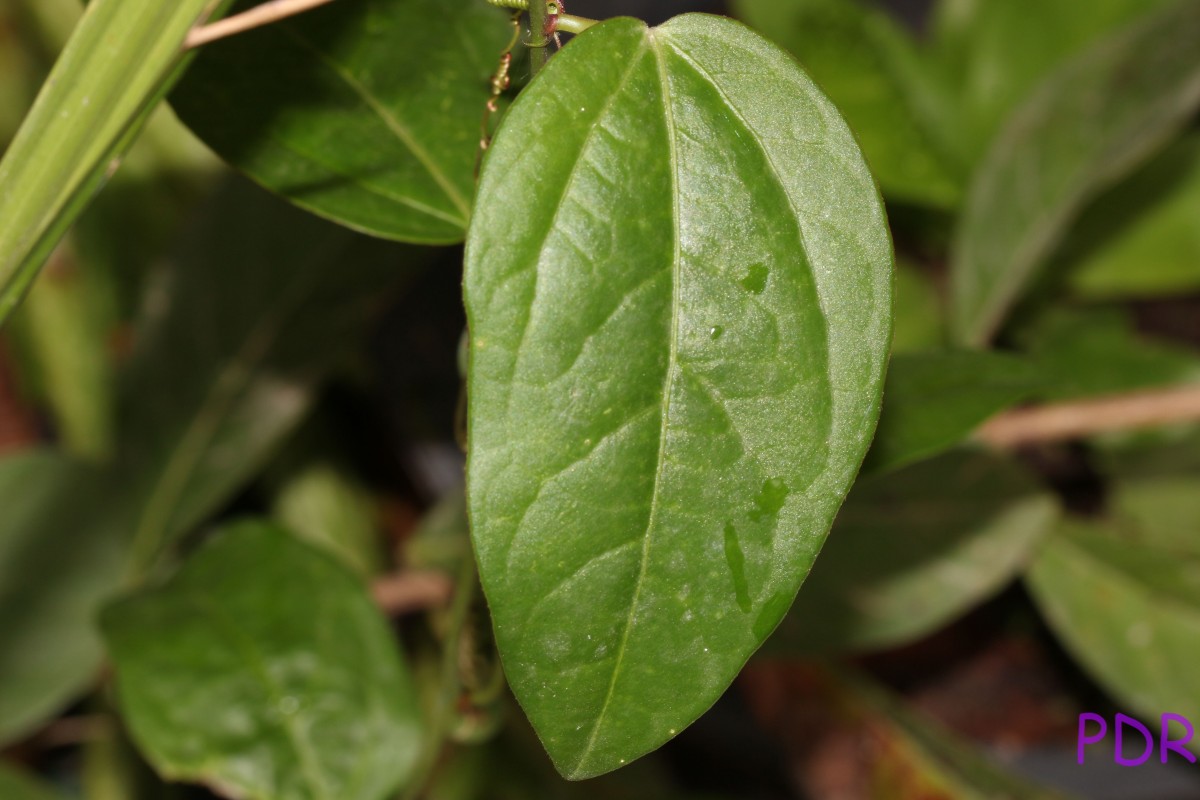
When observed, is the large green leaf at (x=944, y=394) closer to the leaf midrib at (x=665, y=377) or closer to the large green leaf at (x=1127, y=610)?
the leaf midrib at (x=665, y=377)

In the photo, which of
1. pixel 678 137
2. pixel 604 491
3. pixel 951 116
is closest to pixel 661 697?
pixel 604 491

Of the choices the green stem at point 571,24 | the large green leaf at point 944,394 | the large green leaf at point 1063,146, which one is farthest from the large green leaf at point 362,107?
the large green leaf at point 1063,146

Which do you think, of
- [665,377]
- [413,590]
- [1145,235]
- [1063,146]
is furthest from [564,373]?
[1145,235]

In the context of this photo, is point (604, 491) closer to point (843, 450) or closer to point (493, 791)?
point (843, 450)

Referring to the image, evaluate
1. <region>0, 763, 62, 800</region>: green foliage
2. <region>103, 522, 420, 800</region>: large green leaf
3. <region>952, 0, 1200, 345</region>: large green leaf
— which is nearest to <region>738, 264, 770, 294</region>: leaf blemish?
<region>103, 522, 420, 800</region>: large green leaf

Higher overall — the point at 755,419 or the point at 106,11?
the point at 106,11

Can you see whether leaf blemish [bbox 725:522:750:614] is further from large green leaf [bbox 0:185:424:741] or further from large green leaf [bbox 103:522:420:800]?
large green leaf [bbox 0:185:424:741]
